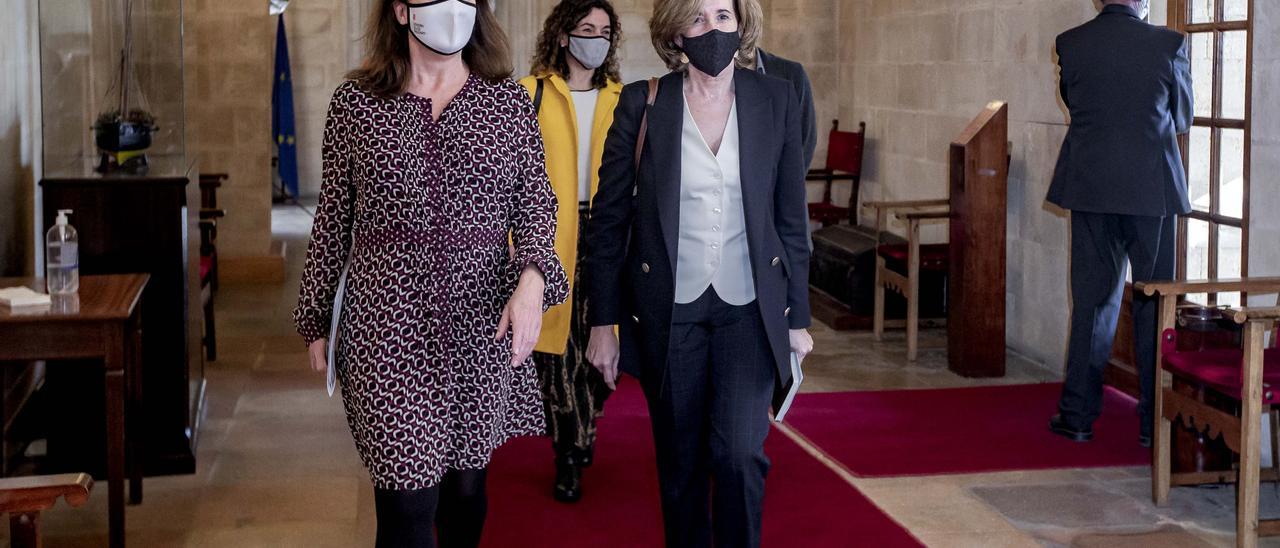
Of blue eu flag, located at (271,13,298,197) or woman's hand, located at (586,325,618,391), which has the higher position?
blue eu flag, located at (271,13,298,197)

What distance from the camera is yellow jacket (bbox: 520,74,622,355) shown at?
4.52 m

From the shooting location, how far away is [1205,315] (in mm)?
5008

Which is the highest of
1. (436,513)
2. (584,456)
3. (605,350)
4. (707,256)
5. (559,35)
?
(559,35)

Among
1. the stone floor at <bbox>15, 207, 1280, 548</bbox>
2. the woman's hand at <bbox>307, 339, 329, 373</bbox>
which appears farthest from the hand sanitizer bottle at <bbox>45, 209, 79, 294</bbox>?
the woman's hand at <bbox>307, 339, 329, 373</bbox>

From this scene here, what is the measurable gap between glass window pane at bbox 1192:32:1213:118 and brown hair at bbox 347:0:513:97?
371cm

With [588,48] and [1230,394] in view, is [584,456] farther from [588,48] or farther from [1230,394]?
[1230,394]

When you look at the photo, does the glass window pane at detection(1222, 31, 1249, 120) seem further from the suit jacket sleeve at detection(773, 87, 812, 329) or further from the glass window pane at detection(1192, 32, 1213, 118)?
the suit jacket sleeve at detection(773, 87, 812, 329)

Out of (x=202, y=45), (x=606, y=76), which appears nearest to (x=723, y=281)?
(x=606, y=76)

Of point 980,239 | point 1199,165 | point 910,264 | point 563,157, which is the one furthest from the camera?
point 910,264

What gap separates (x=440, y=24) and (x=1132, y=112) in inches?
127

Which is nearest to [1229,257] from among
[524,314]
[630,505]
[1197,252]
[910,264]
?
[1197,252]

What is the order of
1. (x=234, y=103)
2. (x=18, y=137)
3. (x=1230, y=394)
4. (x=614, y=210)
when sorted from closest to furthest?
(x=614, y=210) < (x=1230, y=394) < (x=18, y=137) < (x=234, y=103)

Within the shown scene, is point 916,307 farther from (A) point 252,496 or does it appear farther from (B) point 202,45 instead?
(B) point 202,45

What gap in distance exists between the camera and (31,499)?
103 inches
